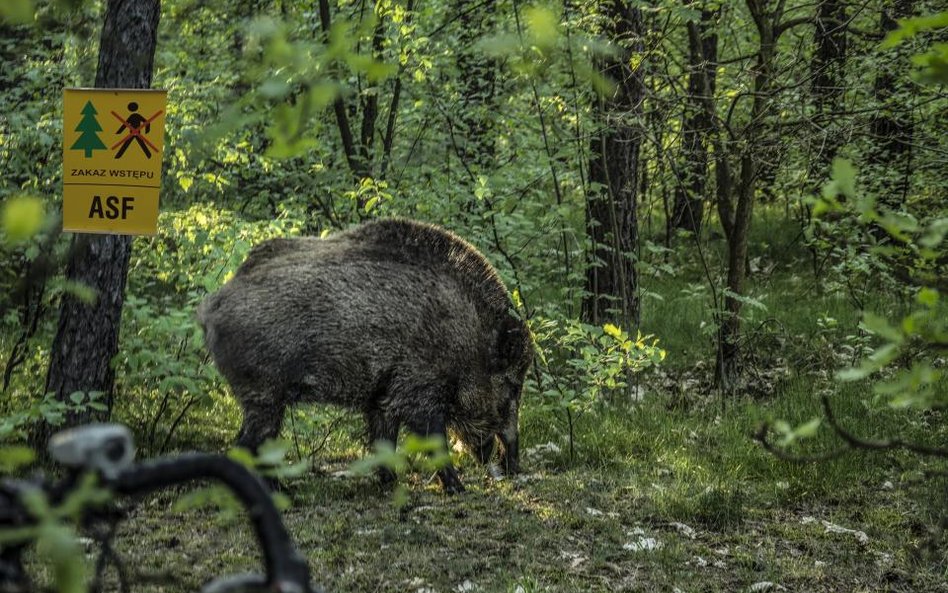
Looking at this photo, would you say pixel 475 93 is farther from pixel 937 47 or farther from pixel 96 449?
pixel 96 449

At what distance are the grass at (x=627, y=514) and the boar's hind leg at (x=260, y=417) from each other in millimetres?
517

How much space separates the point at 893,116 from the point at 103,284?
713cm

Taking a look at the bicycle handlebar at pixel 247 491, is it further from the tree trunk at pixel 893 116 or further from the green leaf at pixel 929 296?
the tree trunk at pixel 893 116

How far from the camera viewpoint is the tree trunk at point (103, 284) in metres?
7.19

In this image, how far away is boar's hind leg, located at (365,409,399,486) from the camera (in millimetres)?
7539

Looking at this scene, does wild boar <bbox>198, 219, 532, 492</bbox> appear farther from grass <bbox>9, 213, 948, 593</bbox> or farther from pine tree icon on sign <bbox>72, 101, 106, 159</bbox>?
pine tree icon on sign <bbox>72, 101, 106, 159</bbox>

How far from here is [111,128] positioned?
6.82 meters

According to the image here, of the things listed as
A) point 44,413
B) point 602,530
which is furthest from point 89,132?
point 602,530

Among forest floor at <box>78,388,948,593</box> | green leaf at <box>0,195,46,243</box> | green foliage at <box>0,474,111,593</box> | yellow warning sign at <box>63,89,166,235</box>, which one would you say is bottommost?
forest floor at <box>78,388,948,593</box>

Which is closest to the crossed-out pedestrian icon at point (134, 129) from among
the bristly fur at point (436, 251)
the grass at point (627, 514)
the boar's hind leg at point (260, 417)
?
the bristly fur at point (436, 251)

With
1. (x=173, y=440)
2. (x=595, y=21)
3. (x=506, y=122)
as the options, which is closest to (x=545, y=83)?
(x=506, y=122)

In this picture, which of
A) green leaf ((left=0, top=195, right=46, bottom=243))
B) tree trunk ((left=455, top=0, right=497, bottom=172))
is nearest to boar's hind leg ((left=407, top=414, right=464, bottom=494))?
tree trunk ((left=455, top=0, right=497, bottom=172))

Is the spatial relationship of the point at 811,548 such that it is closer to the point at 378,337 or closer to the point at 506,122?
the point at 378,337

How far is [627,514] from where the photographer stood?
6.86 meters
